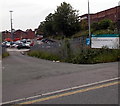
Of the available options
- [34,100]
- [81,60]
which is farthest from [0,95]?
[81,60]

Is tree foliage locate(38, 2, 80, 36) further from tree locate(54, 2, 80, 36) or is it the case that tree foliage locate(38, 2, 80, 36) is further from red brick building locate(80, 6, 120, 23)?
red brick building locate(80, 6, 120, 23)

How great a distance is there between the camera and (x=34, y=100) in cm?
574

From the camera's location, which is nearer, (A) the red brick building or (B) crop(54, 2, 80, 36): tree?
(B) crop(54, 2, 80, 36): tree

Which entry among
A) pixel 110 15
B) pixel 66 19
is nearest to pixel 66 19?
pixel 66 19

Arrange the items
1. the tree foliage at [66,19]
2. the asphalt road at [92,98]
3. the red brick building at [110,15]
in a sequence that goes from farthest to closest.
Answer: the red brick building at [110,15] < the tree foliage at [66,19] < the asphalt road at [92,98]

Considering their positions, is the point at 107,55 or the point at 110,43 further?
the point at 110,43

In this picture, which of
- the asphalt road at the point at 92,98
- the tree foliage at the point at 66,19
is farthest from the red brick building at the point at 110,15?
the asphalt road at the point at 92,98

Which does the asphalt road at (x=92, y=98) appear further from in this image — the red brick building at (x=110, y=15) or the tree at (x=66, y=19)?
the red brick building at (x=110, y=15)

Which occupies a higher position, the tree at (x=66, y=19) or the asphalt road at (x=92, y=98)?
the tree at (x=66, y=19)

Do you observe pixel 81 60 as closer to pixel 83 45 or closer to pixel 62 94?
pixel 83 45

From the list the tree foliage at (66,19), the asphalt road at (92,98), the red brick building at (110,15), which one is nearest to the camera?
the asphalt road at (92,98)

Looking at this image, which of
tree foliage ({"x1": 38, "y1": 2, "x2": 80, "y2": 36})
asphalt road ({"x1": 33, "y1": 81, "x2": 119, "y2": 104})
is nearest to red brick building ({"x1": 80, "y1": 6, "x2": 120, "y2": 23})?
tree foliage ({"x1": 38, "y1": 2, "x2": 80, "y2": 36})

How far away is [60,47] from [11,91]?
39.9 ft

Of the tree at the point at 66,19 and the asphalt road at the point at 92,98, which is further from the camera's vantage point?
the tree at the point at 66,19
